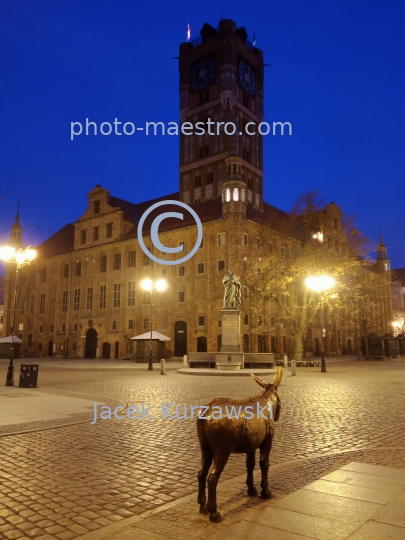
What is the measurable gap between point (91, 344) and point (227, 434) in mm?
52055

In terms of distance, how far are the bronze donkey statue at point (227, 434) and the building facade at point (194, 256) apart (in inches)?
1224

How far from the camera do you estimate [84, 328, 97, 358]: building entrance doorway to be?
53.7 metres

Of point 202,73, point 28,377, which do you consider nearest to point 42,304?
point 202,73

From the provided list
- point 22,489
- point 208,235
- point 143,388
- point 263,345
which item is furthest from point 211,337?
point 22,489

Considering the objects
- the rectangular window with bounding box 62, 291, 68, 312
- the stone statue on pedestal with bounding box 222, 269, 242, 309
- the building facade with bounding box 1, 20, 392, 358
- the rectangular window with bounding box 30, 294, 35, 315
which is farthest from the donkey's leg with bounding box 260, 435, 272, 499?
the rectangular window with bounding box 30, 294, 35, 315

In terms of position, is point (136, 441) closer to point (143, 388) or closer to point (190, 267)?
point (143, 388)

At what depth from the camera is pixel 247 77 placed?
217 ft

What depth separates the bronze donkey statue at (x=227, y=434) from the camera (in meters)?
4.36

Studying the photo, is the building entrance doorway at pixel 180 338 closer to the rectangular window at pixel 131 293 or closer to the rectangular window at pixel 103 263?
the rectangular window at pixel 131 293

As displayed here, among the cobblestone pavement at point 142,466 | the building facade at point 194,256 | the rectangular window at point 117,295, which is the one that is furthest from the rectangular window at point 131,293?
the cobblestone pavement at point 142,466

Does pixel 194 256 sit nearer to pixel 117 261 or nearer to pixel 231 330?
pixel 117 261

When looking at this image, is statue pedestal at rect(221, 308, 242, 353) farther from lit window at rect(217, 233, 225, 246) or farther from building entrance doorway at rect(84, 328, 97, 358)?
building entrance doorway at rect(84, 328, 97, 358)

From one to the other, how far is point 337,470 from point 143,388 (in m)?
12.0

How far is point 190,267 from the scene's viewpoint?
152 feet
